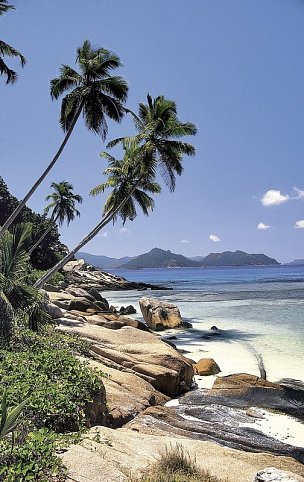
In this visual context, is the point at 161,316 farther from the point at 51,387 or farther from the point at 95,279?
the point at 95,279

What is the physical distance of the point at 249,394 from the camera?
11531 mm

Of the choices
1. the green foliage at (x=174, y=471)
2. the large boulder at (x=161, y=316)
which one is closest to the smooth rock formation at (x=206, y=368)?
the green foliage at (x=174, y=471)

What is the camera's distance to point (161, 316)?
2619cm

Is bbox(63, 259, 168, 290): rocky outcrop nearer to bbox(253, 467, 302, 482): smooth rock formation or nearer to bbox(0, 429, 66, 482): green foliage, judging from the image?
bbox(0, 429, 66, 482): green foliage

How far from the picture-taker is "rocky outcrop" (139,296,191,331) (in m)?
26.0

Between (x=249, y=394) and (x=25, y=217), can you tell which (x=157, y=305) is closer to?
(x=249, y=394)

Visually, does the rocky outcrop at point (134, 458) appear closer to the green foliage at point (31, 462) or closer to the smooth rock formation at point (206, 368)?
the green foliage at point (31, 462)

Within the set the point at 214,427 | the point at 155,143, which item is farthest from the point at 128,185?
the point at 214,427

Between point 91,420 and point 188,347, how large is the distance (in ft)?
42.5

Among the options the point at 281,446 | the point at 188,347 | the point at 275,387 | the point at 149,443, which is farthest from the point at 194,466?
the point at 188,347

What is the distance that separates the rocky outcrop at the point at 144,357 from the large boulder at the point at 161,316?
35.2ft

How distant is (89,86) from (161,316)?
15440 mm

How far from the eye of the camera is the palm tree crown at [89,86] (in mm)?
18984

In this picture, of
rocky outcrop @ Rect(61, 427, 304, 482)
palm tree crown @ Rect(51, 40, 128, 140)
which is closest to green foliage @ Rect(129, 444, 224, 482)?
rocky outcrop @ Rect(61, 427, 304, 482)
